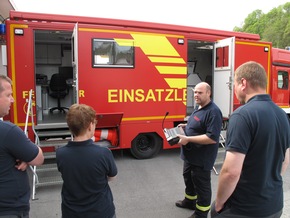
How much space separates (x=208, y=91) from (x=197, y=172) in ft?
3.27

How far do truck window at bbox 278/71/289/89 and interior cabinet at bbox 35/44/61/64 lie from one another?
650 centimetres

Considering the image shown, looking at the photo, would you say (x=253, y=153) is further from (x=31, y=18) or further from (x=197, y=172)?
(x=31, y=18)

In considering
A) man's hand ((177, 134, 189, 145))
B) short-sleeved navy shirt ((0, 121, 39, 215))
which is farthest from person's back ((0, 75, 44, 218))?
man's hand ((177, 134, 189, 145))

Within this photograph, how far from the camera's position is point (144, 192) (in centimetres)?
447

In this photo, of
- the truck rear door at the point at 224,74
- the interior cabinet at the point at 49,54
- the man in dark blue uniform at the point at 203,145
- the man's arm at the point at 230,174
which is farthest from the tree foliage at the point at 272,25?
the man's arm at the point at 230,174

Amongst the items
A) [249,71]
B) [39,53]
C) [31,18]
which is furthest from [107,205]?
[39,53]

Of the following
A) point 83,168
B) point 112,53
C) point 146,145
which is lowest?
point 146,145

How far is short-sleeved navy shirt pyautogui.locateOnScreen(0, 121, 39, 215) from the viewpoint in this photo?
1.82 meters

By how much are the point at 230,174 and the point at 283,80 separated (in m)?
7.03

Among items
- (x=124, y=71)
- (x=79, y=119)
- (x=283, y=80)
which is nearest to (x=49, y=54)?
(x=124, y=71)

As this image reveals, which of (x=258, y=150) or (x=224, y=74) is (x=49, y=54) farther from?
(x=258, y=150)

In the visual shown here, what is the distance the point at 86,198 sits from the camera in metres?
2.04

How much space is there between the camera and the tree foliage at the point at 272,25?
131 feet

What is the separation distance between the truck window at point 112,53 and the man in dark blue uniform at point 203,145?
266 cm
